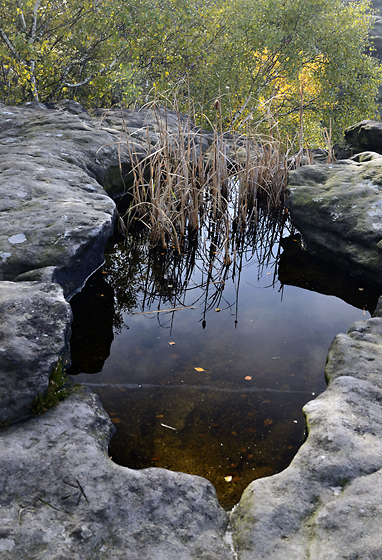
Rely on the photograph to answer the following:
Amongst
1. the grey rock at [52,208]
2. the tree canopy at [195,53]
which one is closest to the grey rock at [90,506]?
the grey rock at [52,208]

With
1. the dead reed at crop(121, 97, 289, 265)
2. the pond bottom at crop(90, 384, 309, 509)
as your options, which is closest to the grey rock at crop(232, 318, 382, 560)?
the pond bottom at crop(90, 384, 309, 509)

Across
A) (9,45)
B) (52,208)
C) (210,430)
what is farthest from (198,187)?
(9,45)

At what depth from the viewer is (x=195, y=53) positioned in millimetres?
7340

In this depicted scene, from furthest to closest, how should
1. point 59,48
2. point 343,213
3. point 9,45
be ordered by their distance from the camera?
1. point 59,48
2. point 9,45
3. point 343,213

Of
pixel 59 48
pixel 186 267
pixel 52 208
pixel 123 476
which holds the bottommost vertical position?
pixel 186 267

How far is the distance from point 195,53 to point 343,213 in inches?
206

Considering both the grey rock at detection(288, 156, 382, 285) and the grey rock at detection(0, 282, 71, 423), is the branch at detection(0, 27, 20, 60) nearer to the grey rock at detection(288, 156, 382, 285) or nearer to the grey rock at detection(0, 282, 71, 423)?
the grey rock at detection(288, 156, 382, 285)

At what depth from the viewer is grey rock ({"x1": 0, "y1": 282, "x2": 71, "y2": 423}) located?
1539 mm

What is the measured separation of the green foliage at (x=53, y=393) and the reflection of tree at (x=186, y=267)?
0.80 m

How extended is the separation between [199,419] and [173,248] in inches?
75.1

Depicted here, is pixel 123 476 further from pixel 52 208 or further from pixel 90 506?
pixel 52 208

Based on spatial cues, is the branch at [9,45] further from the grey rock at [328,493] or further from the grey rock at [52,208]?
the grey rock at [328,493]

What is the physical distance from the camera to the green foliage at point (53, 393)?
1.57m

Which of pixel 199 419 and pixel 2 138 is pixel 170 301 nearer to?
pixel 199 419
